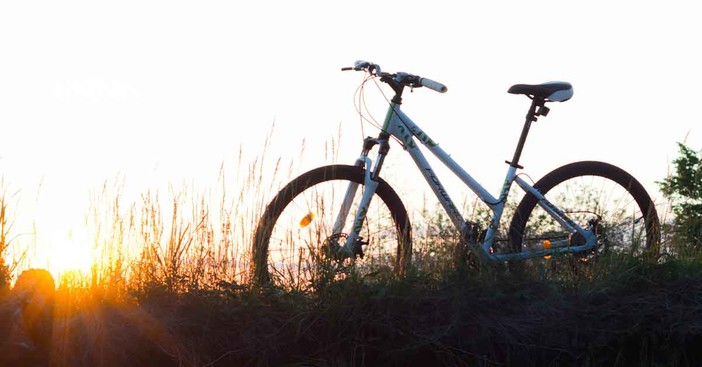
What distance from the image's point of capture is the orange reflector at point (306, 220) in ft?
16.1

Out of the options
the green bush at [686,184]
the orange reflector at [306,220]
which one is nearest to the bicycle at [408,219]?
the orange reflector at [306,220]

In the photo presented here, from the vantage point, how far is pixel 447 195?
5398mm

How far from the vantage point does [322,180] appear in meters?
5.04

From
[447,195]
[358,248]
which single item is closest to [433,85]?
[447,195]

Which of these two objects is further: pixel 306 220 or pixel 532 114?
pixel 532 114

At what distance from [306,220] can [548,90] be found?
67.8 inches

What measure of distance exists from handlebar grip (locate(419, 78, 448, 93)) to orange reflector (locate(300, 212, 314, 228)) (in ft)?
3.37

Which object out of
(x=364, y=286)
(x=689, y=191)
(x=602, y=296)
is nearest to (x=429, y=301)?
(x=364, y=286)

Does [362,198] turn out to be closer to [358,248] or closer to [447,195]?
[358,248]

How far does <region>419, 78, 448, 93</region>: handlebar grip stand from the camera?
516cm

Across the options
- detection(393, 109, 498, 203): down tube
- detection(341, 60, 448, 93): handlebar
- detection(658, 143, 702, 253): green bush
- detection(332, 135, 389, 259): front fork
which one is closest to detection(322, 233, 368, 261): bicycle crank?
detection(332, 135, 389, 259): front fork

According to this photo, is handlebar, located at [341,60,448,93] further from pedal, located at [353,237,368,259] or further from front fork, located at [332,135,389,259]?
pedal, located at [353,237,368,259]

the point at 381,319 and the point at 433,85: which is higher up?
the point at 433,85

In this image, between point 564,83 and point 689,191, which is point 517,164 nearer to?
point 564,83
